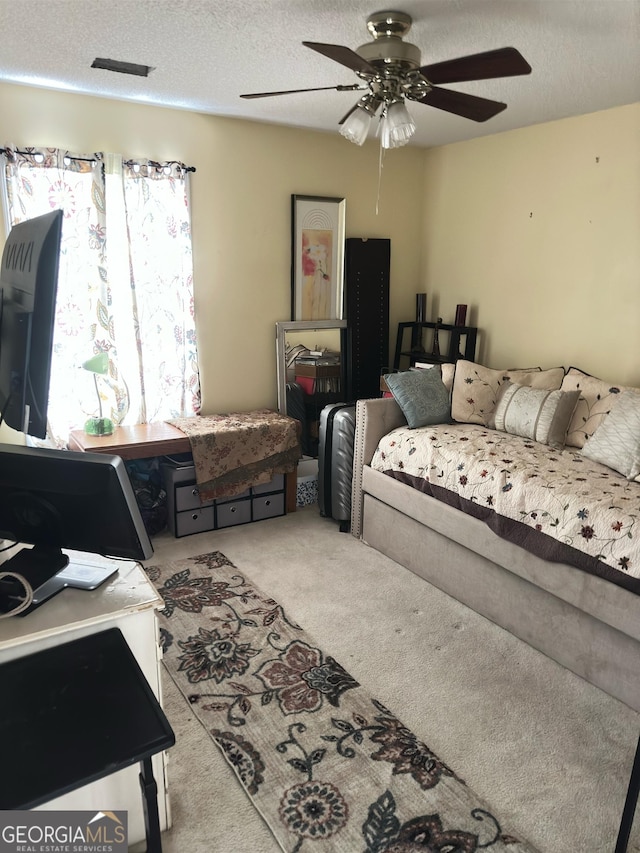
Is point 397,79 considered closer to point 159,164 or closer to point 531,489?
point 531,489

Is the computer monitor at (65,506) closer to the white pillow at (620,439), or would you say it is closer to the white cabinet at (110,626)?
the white cabinet at (110,626)

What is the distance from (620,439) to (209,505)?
7.33ft

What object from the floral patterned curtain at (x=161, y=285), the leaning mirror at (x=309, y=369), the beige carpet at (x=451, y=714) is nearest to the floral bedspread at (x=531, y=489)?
the beige carpet at (x=451, y=714)

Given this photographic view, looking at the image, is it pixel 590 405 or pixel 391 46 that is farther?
pixel 590 405

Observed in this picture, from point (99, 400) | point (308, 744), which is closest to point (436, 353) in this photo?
point (99, 400)

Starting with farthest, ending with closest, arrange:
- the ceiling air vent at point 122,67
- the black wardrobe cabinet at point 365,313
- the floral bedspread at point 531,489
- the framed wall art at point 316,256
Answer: the black wardrobe cabinet at point 365,313, the framed wall art at point 316,256, the ceiling air vent at point 122,67, the floral bedspread at point 531,489

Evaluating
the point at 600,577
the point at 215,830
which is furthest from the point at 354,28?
the point at 215,830

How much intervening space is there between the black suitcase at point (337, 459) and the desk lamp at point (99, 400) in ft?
4.14

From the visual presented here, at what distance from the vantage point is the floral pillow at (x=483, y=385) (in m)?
3.54

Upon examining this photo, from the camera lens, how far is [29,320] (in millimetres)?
1317

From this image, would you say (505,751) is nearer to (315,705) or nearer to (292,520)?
(315,705)

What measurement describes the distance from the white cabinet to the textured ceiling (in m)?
1.89

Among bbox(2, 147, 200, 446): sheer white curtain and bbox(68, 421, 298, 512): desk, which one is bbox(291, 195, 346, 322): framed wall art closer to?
bbox(2, 147, 200, 446): sheer white curtain

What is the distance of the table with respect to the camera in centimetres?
108
